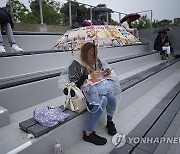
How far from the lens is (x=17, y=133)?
1641mm

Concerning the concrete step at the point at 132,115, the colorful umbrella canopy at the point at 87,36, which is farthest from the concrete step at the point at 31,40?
the concrete step at the point at 132,115

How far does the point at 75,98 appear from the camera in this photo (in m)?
1.92

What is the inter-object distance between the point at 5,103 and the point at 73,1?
19.9 feet

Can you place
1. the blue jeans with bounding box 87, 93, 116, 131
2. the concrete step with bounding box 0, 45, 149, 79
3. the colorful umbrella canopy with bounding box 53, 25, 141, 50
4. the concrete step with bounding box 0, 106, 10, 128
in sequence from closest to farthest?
1. the concrete step with bounding box 0, 106, 10, 128
2. the blue jeans with bounding box 87, 93, 116, 131
3. the concrete step with bounding box 0, 45, 149, 79
4. the colorful umbrella canopy with bounding box 53, 25, 141, 50

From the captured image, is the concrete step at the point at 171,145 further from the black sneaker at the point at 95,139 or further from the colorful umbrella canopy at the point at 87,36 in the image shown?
the colorful umbrella canopy at the point at 87,36

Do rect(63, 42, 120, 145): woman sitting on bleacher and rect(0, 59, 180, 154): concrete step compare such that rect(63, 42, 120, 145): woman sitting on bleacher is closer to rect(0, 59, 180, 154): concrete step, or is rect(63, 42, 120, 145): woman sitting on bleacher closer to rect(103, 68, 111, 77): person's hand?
rect(103, 68, 111, 77): person's hand

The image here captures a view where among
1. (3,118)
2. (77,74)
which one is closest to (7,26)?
(77,74)

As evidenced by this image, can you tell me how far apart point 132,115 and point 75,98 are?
111cm

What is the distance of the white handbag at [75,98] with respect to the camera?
192 cm

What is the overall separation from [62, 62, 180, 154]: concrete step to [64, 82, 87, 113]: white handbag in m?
0.39

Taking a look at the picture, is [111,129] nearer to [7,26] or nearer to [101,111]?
[101,111]

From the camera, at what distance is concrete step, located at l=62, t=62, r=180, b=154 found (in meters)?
1.88

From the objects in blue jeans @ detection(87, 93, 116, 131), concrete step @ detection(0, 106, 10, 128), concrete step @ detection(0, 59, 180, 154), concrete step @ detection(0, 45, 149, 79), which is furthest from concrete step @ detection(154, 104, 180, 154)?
concrete step @ detection(0, 45, 149, 79)

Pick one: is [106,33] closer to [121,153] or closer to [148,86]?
[148,86]
